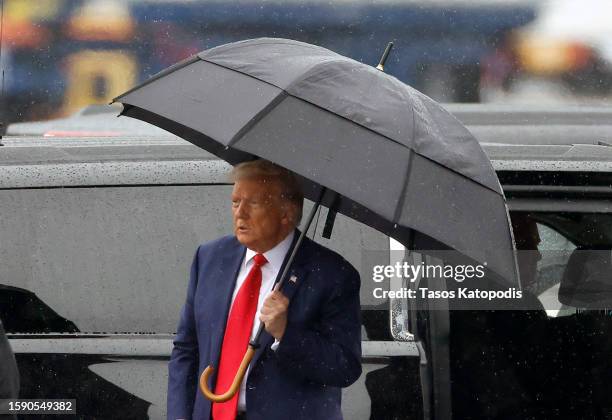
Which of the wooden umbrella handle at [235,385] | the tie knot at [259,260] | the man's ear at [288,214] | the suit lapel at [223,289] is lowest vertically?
the wooden umbrella handle at [235,385]

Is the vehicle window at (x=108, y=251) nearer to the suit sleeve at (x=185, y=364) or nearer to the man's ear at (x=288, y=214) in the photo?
the suit sleeve at (x=185, y=364)

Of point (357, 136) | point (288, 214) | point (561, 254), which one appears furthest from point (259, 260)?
point (561, 254)

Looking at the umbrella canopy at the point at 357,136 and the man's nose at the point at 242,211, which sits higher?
the umbrella canopy at the point at 357,136

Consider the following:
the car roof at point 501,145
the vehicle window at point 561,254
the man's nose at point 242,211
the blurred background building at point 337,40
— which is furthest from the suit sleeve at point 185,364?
the blurred background building at point 337,40

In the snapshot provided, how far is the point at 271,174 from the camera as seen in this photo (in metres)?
3.46

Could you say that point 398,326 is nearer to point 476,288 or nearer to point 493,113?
point 476,288

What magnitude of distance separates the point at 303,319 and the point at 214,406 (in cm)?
33

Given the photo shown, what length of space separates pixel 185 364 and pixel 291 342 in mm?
389

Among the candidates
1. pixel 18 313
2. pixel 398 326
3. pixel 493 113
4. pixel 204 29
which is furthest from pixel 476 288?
pixel 204 29

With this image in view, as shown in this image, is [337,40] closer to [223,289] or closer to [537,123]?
[537,123]

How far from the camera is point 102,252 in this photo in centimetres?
407

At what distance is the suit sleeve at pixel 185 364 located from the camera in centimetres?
351

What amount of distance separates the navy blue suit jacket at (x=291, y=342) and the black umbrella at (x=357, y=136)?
259 mm

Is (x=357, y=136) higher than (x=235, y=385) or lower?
higher
